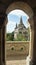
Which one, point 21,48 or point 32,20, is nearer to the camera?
point 32,20

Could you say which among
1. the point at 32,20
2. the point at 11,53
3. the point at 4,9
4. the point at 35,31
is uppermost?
the point at 4,9

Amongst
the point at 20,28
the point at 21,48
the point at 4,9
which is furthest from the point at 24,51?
the point at 20,28

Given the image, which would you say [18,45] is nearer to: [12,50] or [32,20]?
[12,50]

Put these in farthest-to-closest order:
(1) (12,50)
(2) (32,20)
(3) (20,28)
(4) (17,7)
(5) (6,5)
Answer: (3) (20,28) → (1) (12,50) → (4) (17,7) → (2) (32,20) → (5) (6,5)

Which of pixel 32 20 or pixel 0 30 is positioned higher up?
pixel 32 20

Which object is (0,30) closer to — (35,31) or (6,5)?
(6,5)

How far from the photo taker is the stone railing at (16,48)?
12844 millimetres

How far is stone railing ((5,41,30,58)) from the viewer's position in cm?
1284

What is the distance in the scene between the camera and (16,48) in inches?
513

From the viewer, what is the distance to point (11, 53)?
12.9 m

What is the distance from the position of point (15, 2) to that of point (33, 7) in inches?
25.6

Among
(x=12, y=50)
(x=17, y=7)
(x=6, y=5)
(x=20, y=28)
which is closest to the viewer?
(x=6, y=5)

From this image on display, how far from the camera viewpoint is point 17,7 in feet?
20.6

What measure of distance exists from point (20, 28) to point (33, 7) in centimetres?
2704
